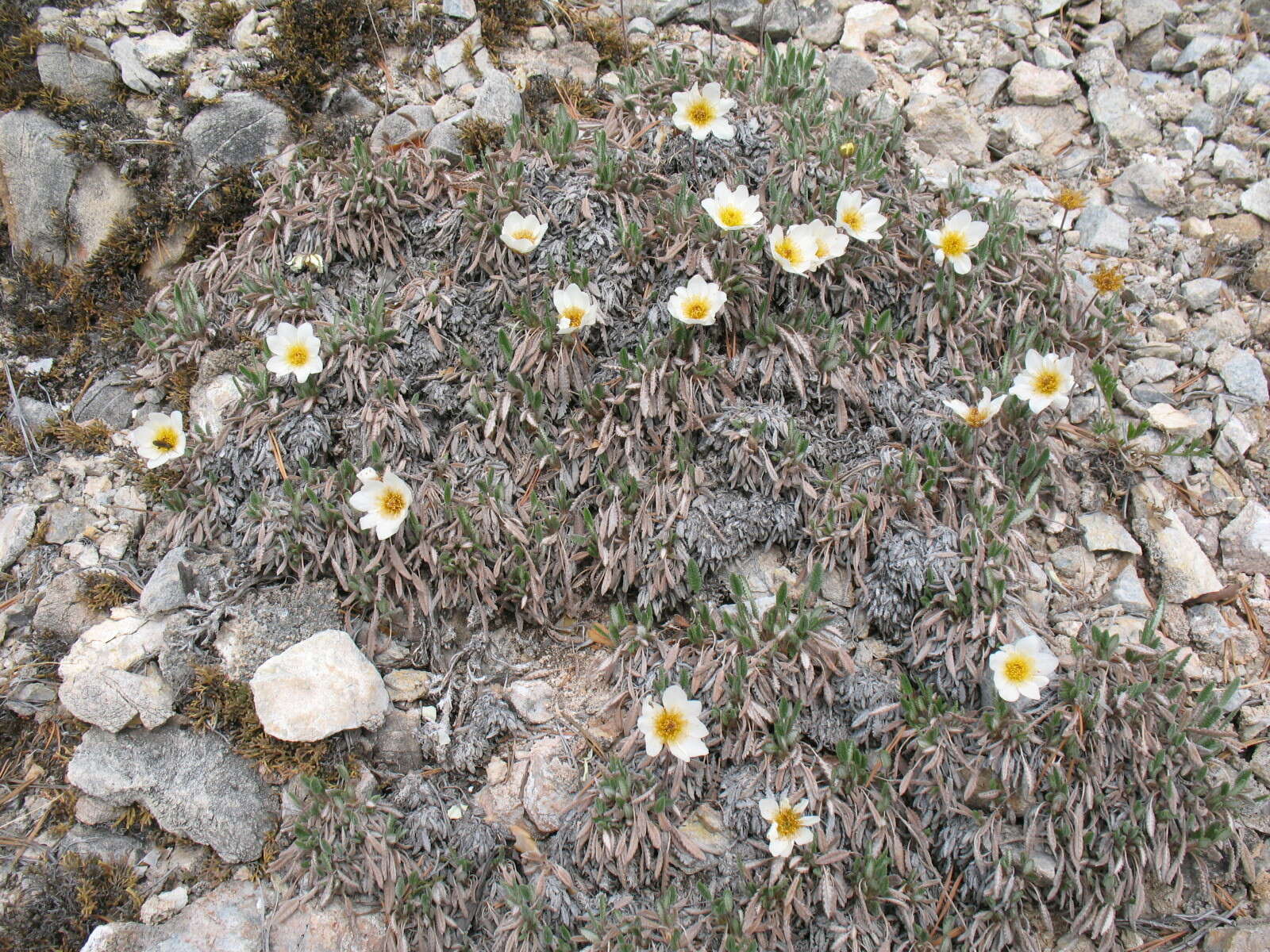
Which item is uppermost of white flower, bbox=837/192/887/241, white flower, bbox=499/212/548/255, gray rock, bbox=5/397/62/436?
white flower, bbox=837/192/887/241

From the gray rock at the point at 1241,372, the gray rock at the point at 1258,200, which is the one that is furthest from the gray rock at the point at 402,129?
the gray rock at the point at 1258,200

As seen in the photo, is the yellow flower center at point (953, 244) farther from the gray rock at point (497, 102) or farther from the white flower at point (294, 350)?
the white flower at point (294, 350)

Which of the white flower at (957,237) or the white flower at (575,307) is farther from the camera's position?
the white flower at (957,237)

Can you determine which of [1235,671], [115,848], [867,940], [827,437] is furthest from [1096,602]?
[115,848]

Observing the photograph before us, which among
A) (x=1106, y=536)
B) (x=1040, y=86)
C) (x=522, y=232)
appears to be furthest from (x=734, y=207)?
(x=1040, y=86)

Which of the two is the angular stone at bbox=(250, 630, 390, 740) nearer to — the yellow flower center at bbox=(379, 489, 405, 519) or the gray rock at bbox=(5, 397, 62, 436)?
the yellow flower center at bbox=(379, 489, 405, 519)

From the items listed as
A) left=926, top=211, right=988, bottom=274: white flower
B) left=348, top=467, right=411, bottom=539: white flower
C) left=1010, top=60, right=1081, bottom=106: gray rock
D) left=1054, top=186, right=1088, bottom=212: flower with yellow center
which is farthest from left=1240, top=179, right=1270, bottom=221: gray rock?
left=348, top=467, right=411, bottom=539: white flower

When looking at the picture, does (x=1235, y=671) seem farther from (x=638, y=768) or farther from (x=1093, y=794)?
(x=638, y=768)
